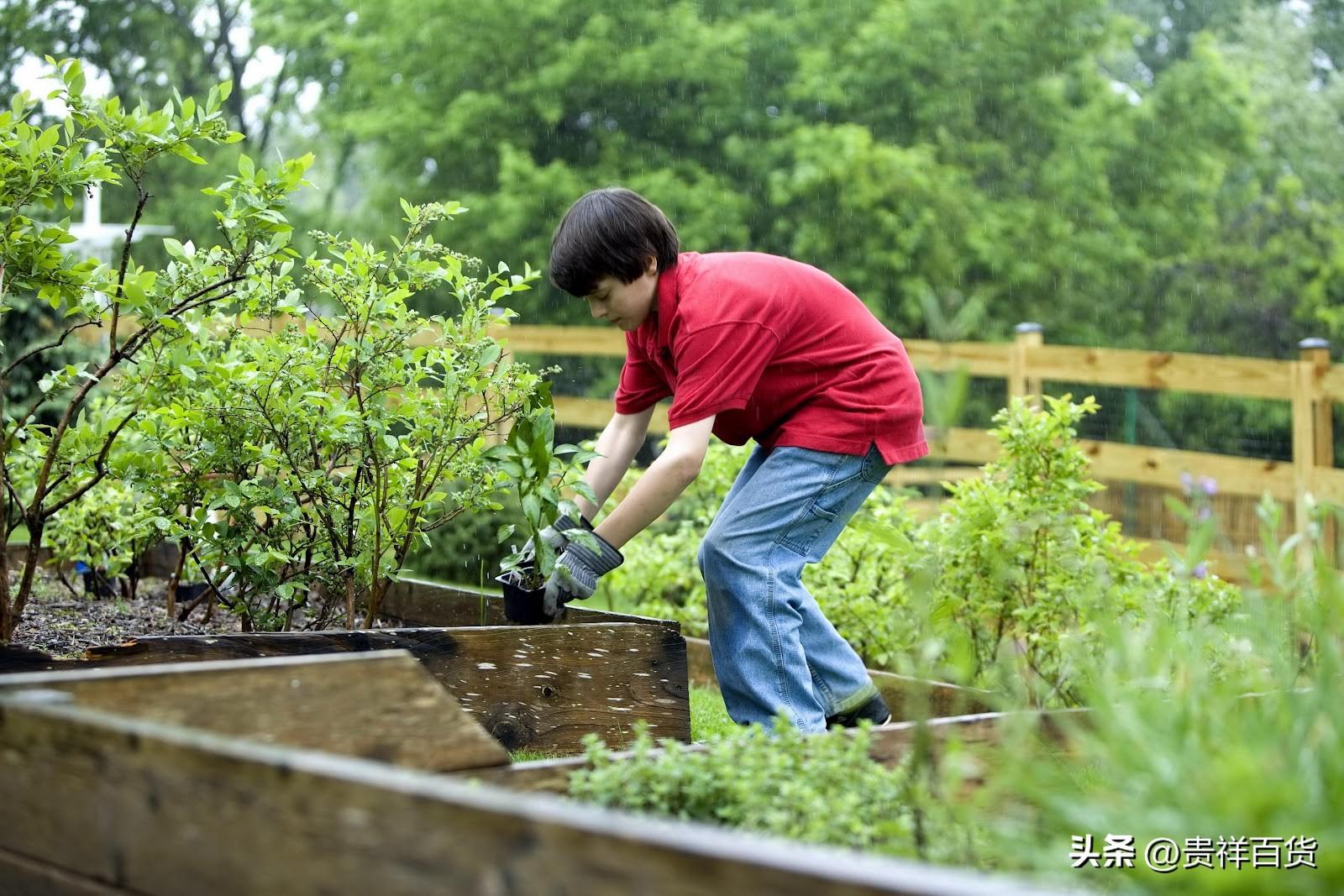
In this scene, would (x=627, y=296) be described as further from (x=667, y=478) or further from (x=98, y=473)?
(x=98, y=473)

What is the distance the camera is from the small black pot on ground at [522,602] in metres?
3.46

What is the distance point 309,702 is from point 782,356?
1.88 m

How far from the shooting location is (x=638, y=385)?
12.5 ft

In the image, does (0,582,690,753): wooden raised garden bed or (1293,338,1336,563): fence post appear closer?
(0,582,690,753): wooden raised garden bed

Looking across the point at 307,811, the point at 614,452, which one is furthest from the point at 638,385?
the point at 307,811

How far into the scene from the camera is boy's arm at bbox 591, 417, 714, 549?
3135mm

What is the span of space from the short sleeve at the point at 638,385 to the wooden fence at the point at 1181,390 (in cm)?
342

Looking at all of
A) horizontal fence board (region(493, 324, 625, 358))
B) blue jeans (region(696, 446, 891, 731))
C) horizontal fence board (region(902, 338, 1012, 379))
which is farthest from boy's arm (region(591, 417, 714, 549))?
horizontal fence board (region(493, 324, 625, 358))

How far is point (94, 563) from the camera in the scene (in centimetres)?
489

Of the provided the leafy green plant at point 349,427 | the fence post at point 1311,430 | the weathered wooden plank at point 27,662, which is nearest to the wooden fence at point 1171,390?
the fence post at point 1311,430

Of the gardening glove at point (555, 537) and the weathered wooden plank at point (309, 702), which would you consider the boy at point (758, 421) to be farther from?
the weathered wooden plank at point (309, 702)

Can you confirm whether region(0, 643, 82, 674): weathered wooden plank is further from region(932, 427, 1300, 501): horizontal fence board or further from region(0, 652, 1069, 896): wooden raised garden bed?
region(932, 427, 1300, 501): horizontal fence board

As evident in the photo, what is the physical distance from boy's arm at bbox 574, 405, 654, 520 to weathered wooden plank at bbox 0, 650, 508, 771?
1.81 metres

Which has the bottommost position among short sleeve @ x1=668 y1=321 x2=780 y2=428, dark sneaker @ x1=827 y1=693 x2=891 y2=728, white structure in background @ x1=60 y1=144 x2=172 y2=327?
dark sneaker @ x1=827 y1=693 x2=891 y2=728
